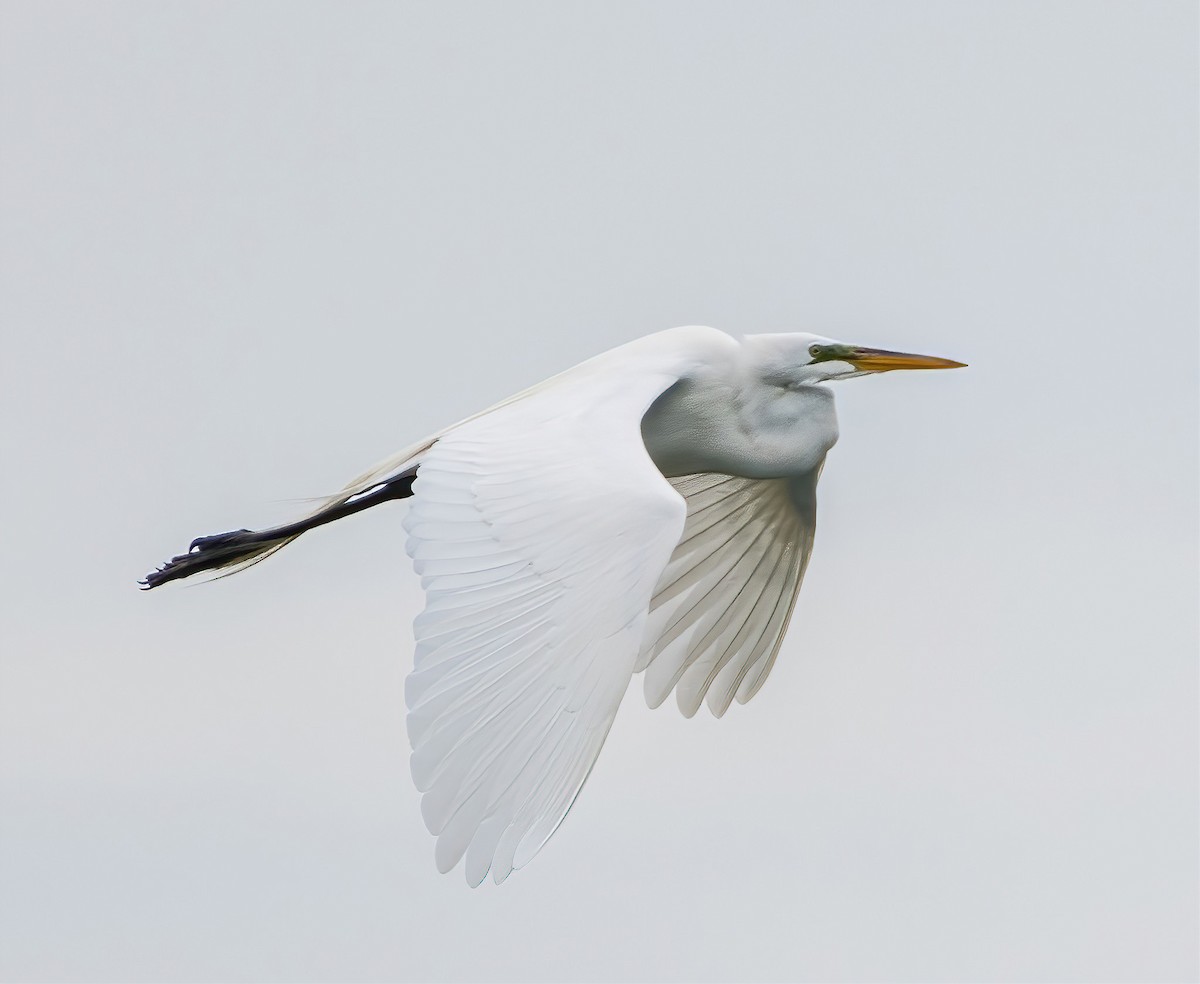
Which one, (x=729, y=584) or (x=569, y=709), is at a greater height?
(x=569, y=709)

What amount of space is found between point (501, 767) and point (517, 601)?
0.62m

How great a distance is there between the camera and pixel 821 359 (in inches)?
353

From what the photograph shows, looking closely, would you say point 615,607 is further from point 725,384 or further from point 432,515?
point 725,384

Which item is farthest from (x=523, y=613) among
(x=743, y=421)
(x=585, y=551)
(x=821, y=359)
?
(x=821, y=359)

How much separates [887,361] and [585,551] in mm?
2595

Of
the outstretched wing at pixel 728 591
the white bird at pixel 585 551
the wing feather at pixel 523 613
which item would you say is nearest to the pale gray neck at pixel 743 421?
the white bird at pixel 585 551

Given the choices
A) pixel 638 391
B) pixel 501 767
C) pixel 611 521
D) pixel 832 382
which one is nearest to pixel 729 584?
pixel 832 382

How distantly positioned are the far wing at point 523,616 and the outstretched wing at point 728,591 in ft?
6.85

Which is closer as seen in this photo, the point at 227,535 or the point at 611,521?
the point at 611,521

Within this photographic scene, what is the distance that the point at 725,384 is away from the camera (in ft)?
28.9

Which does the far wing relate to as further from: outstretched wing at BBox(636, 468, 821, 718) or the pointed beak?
outstretched wing at BBox(636, 468, 821, 718)

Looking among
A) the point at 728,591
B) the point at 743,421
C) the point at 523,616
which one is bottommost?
the point at 728,591

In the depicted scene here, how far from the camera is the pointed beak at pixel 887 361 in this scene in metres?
9.02

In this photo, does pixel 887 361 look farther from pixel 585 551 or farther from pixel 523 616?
pixel 523 616
